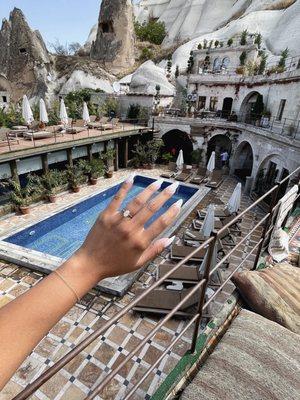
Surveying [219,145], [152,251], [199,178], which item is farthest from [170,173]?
[152,251]

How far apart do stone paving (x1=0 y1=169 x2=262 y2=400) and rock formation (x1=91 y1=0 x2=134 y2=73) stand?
130ft

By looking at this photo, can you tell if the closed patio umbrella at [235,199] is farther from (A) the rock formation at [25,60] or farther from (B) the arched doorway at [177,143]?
(A) the rock formation at [25,60]

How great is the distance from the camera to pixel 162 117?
2161 cm

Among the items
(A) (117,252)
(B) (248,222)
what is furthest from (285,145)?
(A) (117,252)

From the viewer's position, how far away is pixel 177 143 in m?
23.6

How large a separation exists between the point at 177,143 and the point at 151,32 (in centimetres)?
3953

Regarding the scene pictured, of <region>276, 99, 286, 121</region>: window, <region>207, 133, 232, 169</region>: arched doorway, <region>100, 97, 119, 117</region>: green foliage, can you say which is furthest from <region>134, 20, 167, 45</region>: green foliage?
<region>276, 99, 286, 121</region>: window

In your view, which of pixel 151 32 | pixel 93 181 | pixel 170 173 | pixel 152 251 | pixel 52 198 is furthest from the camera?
pixel 151 32

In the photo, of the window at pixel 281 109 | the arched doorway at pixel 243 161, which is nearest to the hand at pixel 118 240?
the window at pixel 281 109

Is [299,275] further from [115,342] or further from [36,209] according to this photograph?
[36,209]

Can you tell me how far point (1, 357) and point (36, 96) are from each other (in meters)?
38.0

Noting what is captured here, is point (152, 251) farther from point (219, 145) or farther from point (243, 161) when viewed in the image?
point (219, 145)

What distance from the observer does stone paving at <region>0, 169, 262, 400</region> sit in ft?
16.5

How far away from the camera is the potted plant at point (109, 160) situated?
18.1 meters
